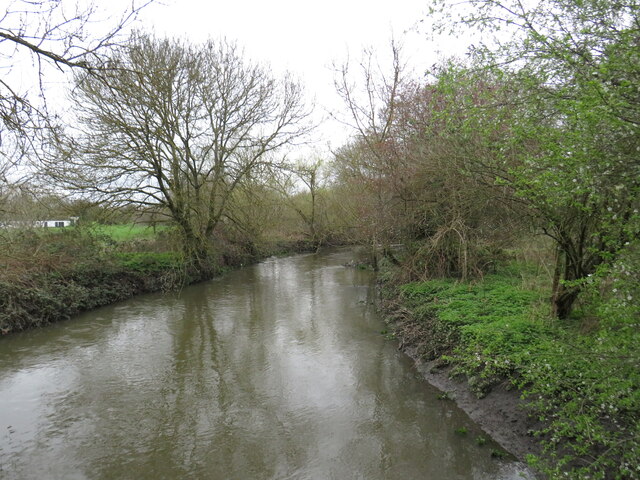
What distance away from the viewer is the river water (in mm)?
4887

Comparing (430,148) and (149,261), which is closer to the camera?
(430,148)

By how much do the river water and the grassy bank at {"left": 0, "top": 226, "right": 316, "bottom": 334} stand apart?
728mm

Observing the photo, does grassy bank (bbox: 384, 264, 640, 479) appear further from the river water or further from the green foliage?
the green foliage

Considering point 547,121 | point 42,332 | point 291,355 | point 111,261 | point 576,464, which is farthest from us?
point 111,261

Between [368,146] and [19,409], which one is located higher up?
[368,146]

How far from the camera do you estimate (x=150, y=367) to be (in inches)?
317

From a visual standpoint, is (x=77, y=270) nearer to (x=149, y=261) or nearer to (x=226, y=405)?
(x=149, y=261)

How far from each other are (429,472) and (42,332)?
9.97m

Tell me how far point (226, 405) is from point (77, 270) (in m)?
8.81

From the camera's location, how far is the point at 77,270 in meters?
12.7

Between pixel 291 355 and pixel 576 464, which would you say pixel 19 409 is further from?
pixel 576 464

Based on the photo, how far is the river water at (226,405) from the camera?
16.0 ft

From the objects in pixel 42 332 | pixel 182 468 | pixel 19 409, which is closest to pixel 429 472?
pixel 182 468

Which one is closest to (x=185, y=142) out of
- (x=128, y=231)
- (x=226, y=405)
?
(x=128, y=231)
